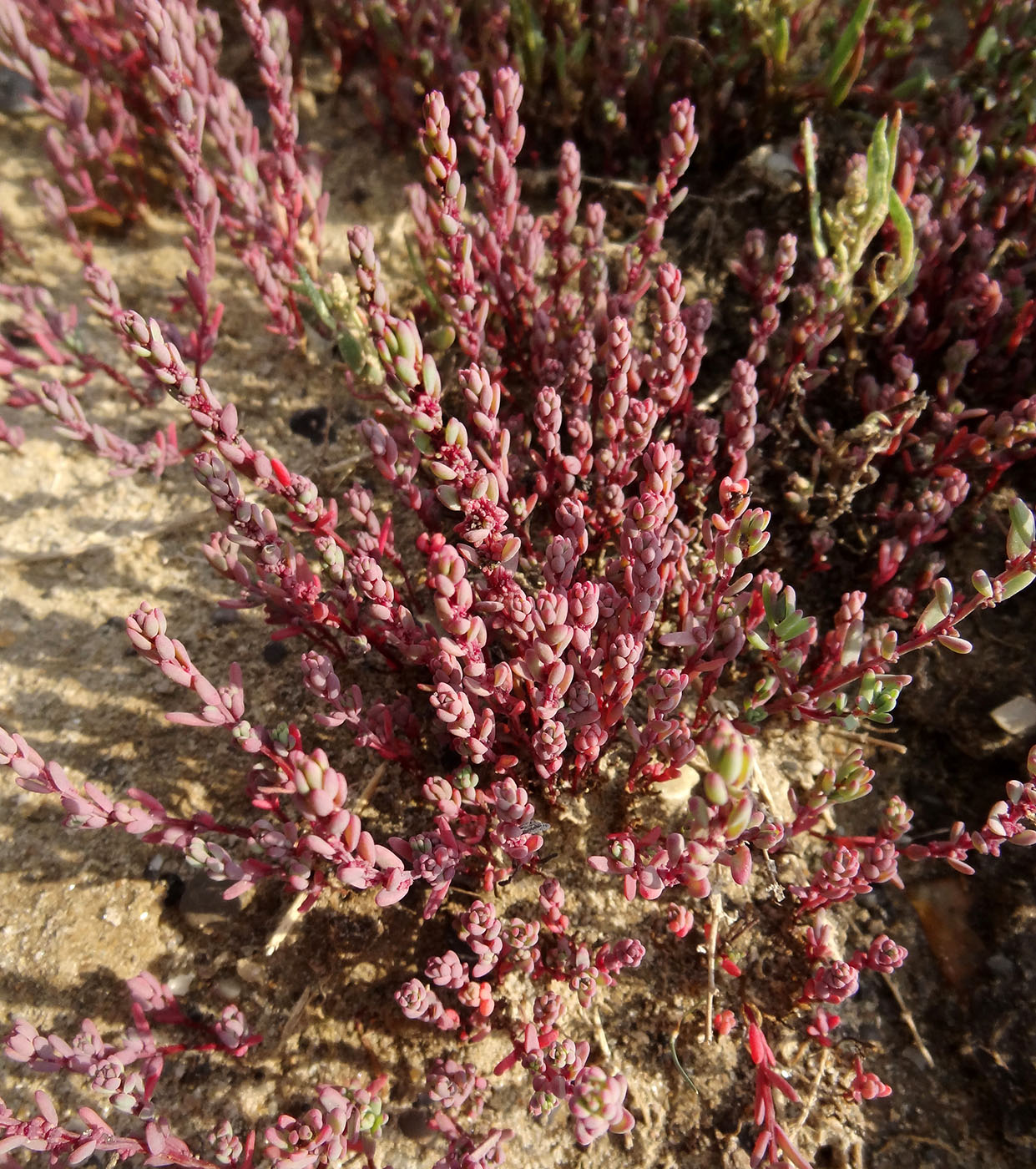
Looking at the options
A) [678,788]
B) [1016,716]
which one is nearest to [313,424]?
[678,788]

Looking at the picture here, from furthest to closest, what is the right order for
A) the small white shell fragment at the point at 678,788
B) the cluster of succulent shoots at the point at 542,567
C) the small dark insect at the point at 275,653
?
the small dark insect at the point at 275,653, the small white shell fragment at the point at 678,788, the cluster of succulent shoots at the point at 542,567

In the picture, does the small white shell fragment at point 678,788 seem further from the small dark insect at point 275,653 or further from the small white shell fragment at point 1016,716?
the small dark insect at point 275,653

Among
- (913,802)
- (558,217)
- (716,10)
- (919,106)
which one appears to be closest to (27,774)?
(558,217)

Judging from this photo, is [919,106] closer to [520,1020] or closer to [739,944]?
[739,944]

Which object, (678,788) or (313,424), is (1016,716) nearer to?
(678,788)

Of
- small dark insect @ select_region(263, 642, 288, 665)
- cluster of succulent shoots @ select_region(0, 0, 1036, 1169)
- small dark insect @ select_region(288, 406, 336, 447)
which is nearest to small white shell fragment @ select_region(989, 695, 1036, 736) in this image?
cluster of succulent shoots @ select_region(0, 0, 1036, 1169)

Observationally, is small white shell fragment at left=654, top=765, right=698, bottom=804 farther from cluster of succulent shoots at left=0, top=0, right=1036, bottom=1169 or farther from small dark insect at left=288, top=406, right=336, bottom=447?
small dark insect at left=288, top=406, right=336, bottom=447

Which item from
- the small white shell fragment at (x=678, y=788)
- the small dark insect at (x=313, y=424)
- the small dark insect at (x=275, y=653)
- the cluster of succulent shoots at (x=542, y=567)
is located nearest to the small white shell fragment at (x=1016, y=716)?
the cluster of succulent shoots at (x=542, y=567)
